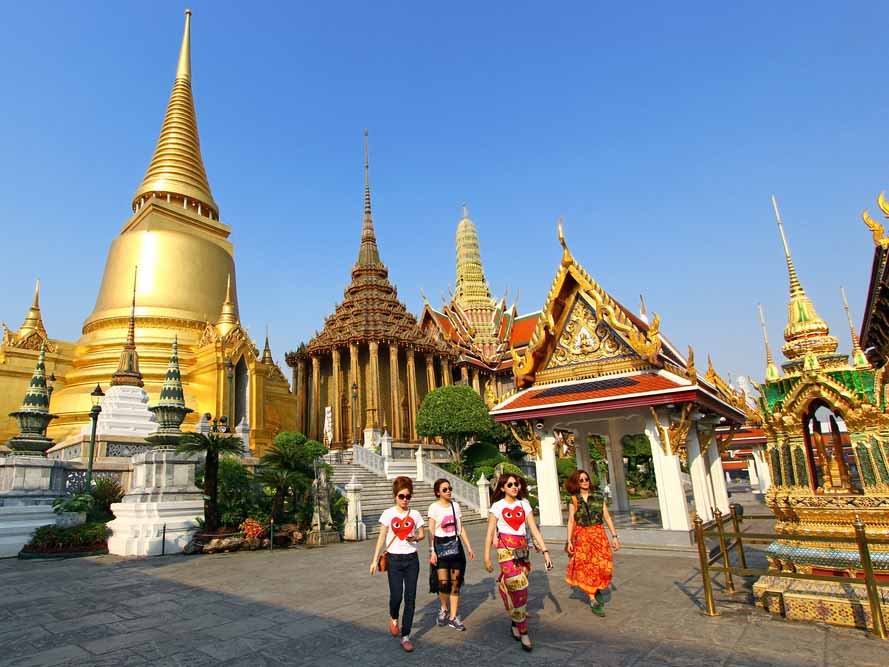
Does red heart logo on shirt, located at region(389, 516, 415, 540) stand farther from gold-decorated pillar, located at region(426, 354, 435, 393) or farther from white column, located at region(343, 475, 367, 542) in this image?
gold-decorated pillar, located at region(426, 354, 435, 393)

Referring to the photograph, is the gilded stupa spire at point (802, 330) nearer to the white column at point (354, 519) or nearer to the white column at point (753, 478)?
the white column at point (354, 519)

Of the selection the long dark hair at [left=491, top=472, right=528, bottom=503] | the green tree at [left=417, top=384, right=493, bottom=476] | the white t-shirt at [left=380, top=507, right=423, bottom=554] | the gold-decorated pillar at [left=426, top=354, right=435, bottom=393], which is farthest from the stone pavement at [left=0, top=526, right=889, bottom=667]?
the gold-decorated pillar at [left=426, top=354, right=435, bottom=393]

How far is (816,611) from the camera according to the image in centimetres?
471

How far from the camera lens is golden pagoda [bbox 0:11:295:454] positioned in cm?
2469

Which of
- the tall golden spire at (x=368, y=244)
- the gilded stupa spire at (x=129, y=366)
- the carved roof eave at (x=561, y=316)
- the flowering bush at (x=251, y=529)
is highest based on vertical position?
the tall golden spire at (x=368, y=244)

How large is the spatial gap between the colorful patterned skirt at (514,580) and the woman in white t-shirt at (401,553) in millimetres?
740

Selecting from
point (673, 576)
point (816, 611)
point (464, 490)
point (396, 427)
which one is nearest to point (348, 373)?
point (396, 427)

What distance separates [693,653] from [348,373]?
32.3 m

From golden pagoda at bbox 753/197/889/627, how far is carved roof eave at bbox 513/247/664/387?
5098 mm

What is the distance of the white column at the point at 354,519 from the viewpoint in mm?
13797

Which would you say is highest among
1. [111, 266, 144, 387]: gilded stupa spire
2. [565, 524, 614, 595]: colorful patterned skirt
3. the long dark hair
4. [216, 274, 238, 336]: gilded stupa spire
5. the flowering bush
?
[216, 274, 238, 336]: gilded stupa spire

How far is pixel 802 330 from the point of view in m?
5.95

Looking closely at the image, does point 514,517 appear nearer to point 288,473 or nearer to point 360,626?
point 360,626

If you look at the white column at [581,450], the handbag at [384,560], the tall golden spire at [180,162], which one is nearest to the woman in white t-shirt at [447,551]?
the handbag at [384,560]
